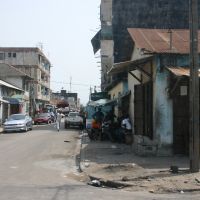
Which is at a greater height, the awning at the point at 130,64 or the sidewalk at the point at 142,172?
the awning at the point at 130,64

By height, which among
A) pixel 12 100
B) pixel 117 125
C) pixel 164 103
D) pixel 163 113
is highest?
pixel 12 100

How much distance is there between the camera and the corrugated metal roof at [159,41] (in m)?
18.7

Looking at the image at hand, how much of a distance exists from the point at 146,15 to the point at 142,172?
3565 cm

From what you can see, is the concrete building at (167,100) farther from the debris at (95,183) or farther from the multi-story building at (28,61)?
the multi-story building at (28,61)

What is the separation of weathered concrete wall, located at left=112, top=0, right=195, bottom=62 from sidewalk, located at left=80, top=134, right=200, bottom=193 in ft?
93.6

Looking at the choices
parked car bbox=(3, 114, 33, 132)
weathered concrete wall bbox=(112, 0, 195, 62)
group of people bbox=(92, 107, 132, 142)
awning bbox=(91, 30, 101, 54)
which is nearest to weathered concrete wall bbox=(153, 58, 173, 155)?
group of people bbox=(92, 107, 132, 142)

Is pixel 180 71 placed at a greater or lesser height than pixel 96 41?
lesser

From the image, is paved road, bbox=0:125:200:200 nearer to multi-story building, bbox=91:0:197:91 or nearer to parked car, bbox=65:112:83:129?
parked car, bbox=65:112:83:129

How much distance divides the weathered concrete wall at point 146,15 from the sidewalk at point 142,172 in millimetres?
28533

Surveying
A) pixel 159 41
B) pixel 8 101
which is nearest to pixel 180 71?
pixel 159 41

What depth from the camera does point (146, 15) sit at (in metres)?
47.6

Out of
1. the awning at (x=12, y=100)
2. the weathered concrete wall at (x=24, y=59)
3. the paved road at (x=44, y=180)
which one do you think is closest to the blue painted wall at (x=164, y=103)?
the paved road at (x=44, y=180)

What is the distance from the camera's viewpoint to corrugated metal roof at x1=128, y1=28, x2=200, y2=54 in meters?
18.7

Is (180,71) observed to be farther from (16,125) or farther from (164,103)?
(16,125)
